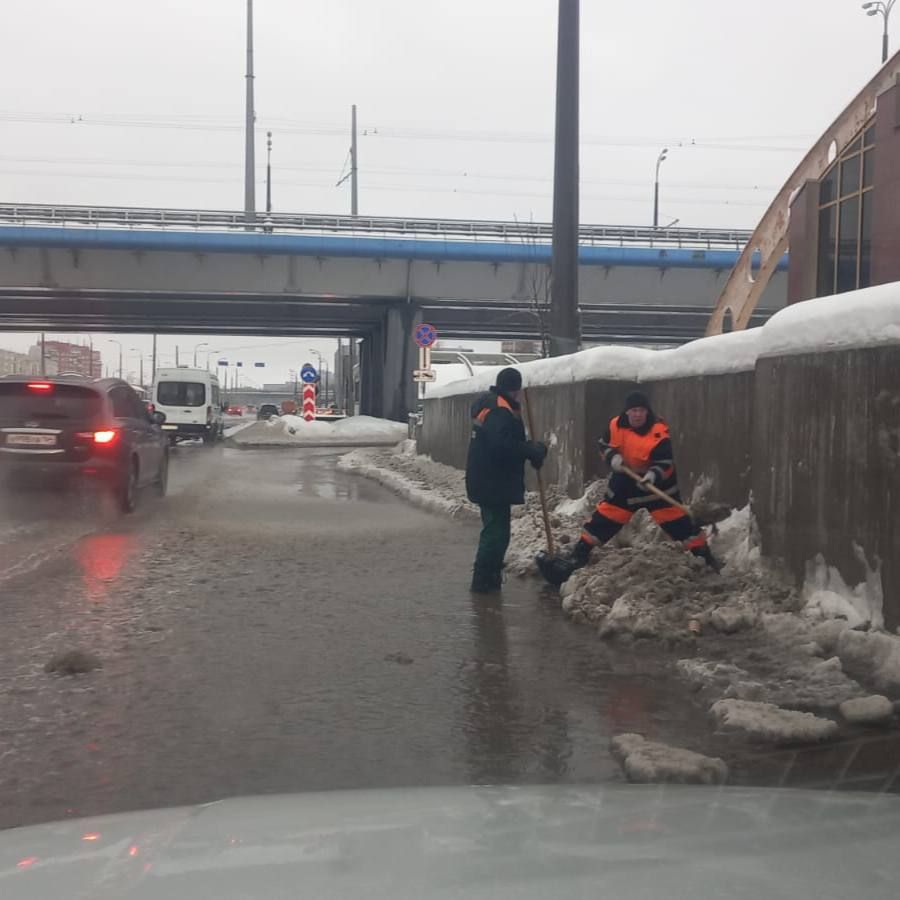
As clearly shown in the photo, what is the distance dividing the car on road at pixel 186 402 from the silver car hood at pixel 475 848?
33.6 m

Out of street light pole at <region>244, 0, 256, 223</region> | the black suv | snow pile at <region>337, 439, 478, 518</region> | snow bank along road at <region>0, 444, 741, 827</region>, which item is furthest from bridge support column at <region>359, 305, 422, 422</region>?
snow bank along road at <region>0, 444, 741, 827</region>

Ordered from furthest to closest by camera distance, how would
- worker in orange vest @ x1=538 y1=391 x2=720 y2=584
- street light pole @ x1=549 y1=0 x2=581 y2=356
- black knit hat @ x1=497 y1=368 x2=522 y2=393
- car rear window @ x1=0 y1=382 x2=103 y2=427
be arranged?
street light pole @ x1=549 y1=0 x2=581 y2=356, car rear window @ x1=0 y1=382 x2=103 y2=427, black knit hat @ x1=497 y1=368 x2=522 y2=393, worker in orange vest @ x1=538 y1=391 x2=720 y2=584

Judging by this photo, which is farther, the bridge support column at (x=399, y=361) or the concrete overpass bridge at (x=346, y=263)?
the bridge support column at (x=399, y=361)

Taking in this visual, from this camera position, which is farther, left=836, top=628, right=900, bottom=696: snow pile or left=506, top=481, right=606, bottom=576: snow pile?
left=506, top=481, right=606, bottom=576: snow pile

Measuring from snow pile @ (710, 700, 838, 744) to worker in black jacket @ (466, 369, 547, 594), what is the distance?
9.86ft

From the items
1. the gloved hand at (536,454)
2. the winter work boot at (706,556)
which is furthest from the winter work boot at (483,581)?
the winter work boot at (706,556)

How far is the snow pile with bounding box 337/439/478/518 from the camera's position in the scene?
1333cm

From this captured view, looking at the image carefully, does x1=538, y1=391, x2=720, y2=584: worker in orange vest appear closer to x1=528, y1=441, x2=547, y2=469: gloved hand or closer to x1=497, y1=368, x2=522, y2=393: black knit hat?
x1=528, y1=441, x2=547, y2=469: gloved hand

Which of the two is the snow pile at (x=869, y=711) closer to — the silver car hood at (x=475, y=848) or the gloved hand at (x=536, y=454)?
the silver car hood at (x=475, y=848)

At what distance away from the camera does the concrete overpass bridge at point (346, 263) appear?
118ft

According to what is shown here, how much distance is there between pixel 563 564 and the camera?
7695mm

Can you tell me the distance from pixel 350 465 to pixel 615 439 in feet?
47.3

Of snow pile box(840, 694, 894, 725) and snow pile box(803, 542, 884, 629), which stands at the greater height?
snow pile box(803, 542, 884, 629)

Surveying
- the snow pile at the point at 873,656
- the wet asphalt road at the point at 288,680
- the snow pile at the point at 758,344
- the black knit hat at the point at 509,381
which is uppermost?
the snow pile at the point at 758,344
